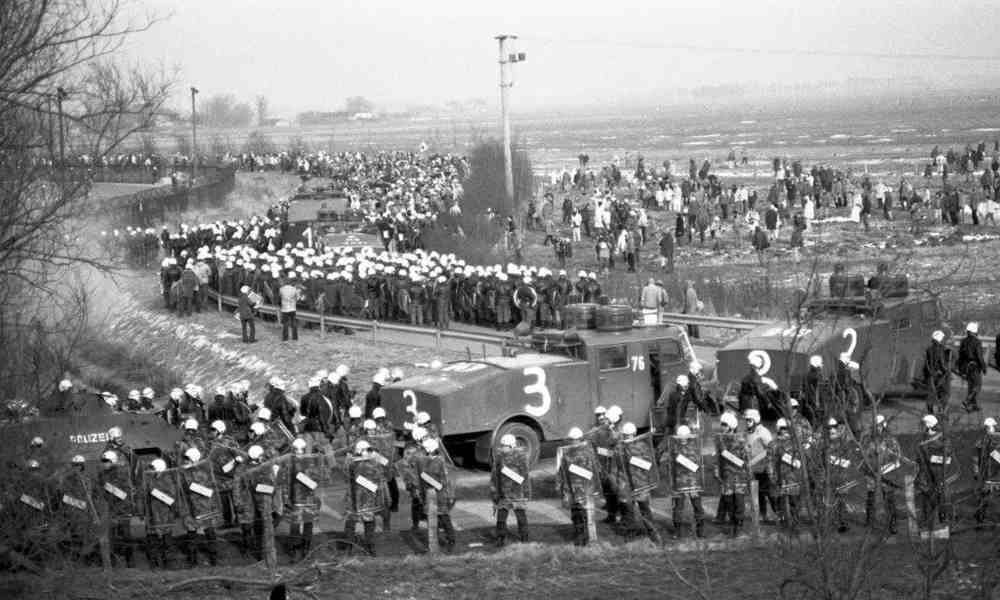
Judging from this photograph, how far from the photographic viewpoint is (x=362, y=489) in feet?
56.1

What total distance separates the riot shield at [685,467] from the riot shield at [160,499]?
594 cm

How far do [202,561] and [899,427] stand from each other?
36.0 ft

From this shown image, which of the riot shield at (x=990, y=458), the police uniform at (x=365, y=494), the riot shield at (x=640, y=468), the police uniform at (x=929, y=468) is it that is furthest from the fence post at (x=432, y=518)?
the riot shield at (x=990, y=458)

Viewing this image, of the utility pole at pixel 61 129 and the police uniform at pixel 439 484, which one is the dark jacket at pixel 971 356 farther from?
the utility pole at pixel 61 129

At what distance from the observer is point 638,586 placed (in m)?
15.9

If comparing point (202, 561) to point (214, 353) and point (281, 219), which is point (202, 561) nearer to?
point (214, 353)

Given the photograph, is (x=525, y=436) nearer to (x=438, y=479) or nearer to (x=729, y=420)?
(x=438, y=479)

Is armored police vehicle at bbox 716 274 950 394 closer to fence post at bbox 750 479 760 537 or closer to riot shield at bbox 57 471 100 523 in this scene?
fence post at bbox 750 479 760 537

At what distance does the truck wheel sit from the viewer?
20.6 metres

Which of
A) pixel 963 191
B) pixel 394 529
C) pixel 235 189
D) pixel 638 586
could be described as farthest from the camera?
pixel 235 189

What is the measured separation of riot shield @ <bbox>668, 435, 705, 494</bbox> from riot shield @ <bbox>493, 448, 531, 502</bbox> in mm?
1777

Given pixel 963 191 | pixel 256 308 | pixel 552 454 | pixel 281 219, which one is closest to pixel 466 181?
pixel 281 219

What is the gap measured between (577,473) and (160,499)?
4933 mm

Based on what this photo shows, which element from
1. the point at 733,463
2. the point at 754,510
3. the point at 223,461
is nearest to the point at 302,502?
the point at 223,461
